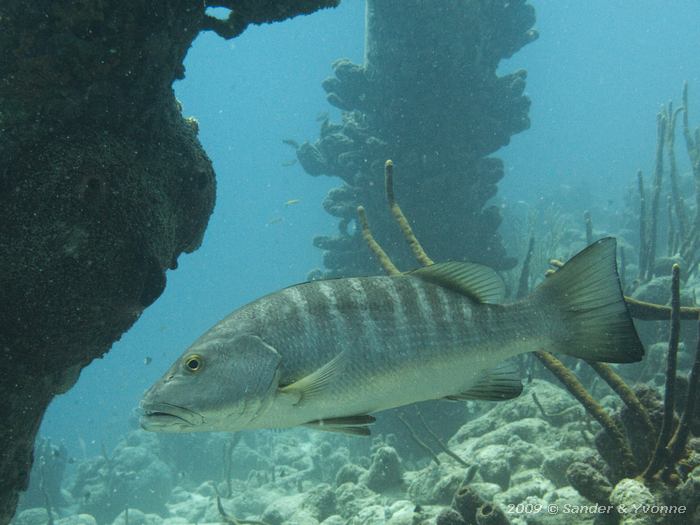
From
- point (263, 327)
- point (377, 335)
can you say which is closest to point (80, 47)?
point (263, 327)

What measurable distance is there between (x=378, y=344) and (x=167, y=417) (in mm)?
900

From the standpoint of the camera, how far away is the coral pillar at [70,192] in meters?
2.86

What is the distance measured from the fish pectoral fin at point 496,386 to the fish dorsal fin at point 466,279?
0.34m

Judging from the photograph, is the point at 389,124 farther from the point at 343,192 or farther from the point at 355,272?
the point at 355,272

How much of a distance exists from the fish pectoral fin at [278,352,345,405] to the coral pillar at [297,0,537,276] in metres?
10.1

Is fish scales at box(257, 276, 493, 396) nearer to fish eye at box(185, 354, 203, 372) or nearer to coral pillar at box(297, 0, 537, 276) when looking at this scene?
fish eye at box(185, 354, 203, 372)

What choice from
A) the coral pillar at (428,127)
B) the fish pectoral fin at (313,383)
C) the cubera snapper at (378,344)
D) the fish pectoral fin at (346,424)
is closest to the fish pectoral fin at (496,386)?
the cubera snapper at (378,344)

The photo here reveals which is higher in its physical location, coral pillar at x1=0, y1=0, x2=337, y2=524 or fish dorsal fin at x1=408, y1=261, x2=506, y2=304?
coral pillar at x1=0, y1=0, x2=337, y2=524

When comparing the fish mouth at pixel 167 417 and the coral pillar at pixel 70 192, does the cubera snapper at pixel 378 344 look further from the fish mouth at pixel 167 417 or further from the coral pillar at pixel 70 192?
the coral pillar at pixel 70 192

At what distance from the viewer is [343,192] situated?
13.9 m

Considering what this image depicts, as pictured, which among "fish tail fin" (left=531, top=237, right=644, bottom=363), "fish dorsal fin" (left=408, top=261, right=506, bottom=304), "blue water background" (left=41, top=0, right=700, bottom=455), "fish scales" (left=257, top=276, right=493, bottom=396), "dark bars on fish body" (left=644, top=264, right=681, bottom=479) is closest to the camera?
"fish scales" (left=257, top=276, right=493, bottom=396)

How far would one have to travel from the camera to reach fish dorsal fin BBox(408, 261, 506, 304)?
228cm

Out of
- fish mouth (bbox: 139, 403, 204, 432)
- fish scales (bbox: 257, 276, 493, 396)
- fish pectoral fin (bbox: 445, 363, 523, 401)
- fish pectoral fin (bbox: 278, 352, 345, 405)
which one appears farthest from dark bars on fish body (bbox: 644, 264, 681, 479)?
fish mouth (bbox: 139, 403, 204, 432)

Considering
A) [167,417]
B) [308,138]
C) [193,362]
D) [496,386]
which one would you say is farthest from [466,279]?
[308,138]
